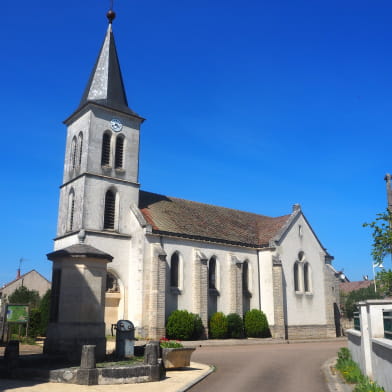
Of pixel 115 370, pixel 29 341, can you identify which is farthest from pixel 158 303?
pixel 115 370

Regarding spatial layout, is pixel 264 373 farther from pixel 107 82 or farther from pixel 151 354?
pixel 107 82

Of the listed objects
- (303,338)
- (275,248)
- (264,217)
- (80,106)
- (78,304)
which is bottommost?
(303,338)

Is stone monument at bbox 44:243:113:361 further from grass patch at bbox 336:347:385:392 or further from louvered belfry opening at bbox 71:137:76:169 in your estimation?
louvered belfry opening at bbox 71:137:76:169

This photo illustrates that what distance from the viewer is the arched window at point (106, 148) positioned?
3081cm

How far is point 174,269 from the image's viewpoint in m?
30.2

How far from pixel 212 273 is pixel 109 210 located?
9.06 meters

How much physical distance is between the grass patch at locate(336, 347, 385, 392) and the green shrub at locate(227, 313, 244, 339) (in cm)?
1456

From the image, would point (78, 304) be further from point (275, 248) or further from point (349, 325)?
point (349, 325)

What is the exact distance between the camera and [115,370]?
462 inches

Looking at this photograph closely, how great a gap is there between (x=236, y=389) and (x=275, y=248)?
2426 cm

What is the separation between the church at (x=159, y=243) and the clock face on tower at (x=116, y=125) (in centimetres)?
8

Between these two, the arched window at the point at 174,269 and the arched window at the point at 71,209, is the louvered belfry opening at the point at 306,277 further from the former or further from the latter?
the arched window at the point at 71,209

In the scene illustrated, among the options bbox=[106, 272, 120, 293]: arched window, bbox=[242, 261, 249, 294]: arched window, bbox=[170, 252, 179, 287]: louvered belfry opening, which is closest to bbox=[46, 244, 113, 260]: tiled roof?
bbox=[106, 272, 120, 293]: arched window

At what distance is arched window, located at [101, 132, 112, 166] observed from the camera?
101 ft
